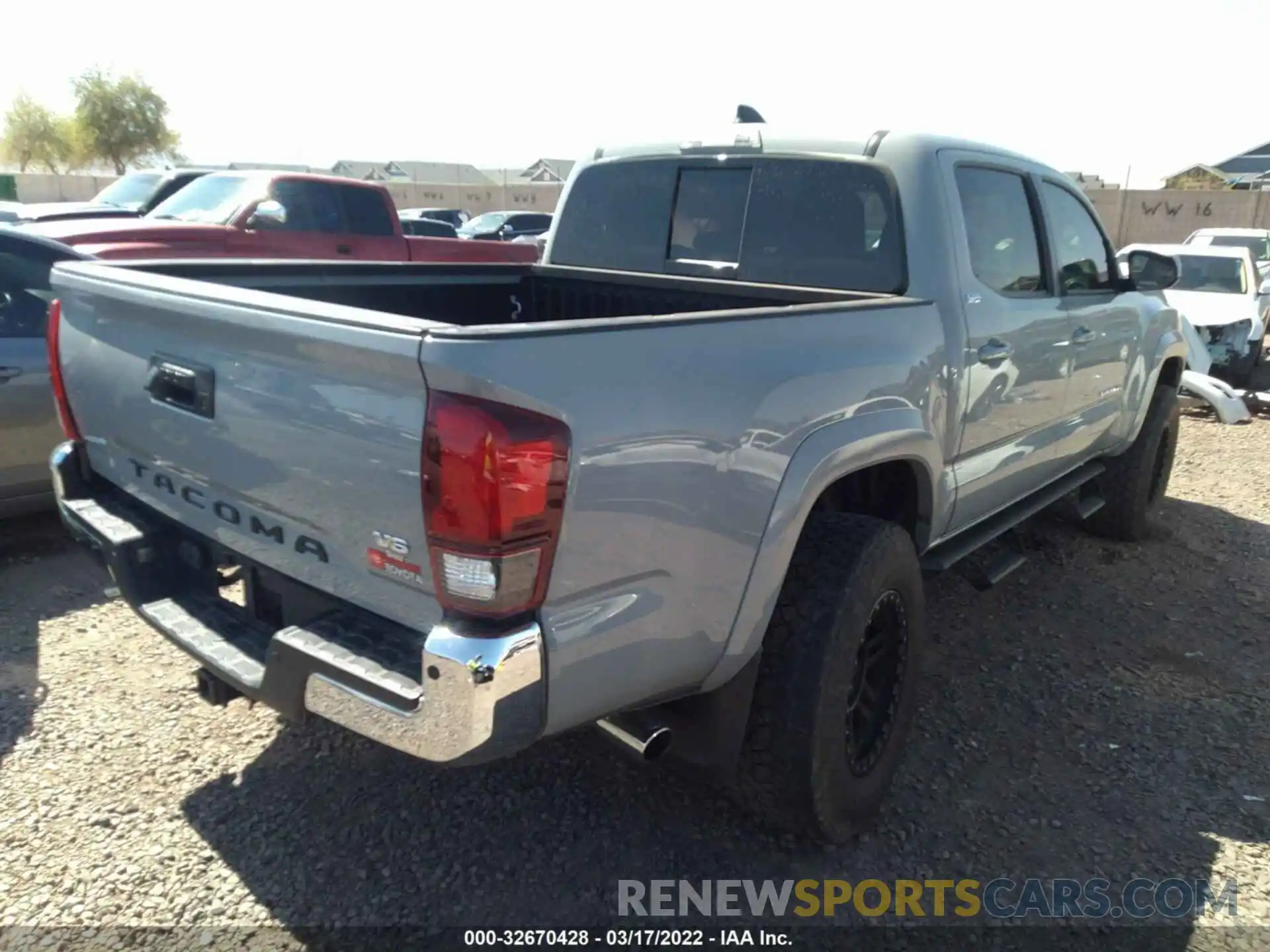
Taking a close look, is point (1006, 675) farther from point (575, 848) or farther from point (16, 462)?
point (16, 462)

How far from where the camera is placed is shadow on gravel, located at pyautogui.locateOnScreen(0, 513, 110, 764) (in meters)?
3.37

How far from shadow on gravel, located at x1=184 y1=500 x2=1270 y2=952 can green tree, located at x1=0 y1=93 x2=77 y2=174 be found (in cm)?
6371

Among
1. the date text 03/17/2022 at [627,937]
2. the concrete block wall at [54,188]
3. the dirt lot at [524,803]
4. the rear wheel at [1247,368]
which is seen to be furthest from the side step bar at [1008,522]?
the concrete block wall at [54,188]

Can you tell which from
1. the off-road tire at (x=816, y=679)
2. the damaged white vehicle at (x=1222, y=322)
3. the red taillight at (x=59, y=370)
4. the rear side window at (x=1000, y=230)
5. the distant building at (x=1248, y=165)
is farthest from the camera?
the distant building at (x=1248, y=165)

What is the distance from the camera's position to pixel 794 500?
2.37 metres

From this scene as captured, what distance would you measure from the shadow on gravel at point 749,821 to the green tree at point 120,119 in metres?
58.6

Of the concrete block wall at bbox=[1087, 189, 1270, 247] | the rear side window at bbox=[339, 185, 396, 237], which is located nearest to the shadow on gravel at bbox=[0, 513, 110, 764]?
the rear side window at bbox=[339, 185, 396, 237]

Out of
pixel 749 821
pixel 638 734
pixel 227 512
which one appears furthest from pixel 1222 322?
pixel 227 512

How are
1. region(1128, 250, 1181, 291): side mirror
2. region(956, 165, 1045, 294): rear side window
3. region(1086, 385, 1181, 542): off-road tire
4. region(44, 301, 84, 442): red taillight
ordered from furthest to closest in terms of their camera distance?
region(1086, 385, 1181, 542): off-road tire → region(1128, 250, 1181, 291): side mirror → region(956, 165, 1045, 294): rear side window → region(44, 301, 84, 442): red taillight

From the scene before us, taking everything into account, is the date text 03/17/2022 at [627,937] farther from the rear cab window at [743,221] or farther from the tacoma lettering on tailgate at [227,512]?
the rear cab window at [743,221]

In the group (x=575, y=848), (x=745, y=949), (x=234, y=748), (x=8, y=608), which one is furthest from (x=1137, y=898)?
(x=8, y=608)

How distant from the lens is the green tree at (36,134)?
2188 inches

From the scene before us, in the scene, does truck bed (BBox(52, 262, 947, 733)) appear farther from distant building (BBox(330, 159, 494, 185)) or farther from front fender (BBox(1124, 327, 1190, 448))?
distant building (BBox(330, 159, 494, 185))

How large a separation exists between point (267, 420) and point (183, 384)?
0.37 m
